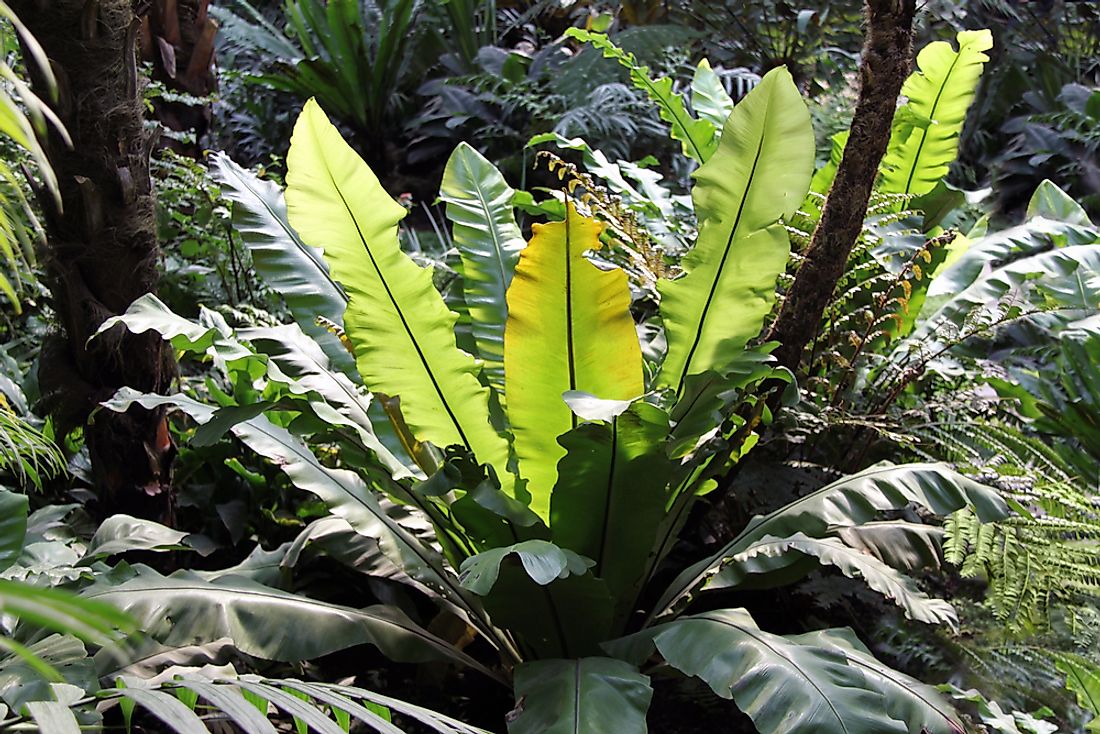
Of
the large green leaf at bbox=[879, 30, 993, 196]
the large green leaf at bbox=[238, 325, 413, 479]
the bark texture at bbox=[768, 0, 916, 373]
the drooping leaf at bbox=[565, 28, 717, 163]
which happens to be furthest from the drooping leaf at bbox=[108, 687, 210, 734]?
the large green leaf at bbox=[879, 30, 993, 196]

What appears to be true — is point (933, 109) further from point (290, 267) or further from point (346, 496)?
point (346, 496)

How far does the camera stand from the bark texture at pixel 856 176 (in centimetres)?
176

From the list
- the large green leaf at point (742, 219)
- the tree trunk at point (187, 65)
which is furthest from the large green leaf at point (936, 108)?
the tree trunk at point (187, 65)

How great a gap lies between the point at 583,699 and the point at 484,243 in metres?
1.05

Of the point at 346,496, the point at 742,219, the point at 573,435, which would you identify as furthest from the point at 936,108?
the point at 346,496

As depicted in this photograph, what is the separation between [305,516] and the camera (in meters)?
2.22

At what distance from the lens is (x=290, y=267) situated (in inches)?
73.7

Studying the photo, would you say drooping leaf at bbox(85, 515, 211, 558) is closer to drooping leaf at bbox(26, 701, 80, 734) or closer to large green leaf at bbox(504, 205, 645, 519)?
large green leaf at bbox(504, 205, 645, 519)

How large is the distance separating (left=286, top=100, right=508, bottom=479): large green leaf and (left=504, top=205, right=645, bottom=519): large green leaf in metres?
0.14

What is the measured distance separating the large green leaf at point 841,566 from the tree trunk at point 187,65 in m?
2.94

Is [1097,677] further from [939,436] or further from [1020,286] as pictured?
[1020,286]

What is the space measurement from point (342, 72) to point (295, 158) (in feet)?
13.5

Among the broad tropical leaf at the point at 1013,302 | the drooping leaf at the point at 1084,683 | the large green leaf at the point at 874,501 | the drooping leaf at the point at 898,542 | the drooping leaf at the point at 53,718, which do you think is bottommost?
the drooping leaf at the point at 1084,683

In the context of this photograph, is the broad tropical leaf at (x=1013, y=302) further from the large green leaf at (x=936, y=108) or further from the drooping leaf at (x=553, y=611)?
the drooping leaf at (x=553, y=611)
